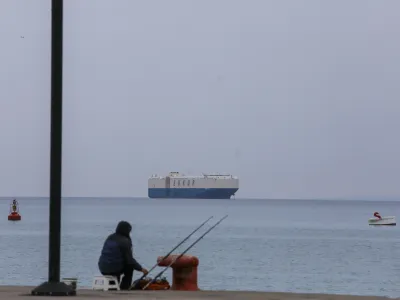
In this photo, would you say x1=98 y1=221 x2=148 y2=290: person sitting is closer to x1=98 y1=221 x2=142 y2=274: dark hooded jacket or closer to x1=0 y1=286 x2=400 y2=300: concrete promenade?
x1=98 y1=221 x2=142 y2=274: dark hooded jacket

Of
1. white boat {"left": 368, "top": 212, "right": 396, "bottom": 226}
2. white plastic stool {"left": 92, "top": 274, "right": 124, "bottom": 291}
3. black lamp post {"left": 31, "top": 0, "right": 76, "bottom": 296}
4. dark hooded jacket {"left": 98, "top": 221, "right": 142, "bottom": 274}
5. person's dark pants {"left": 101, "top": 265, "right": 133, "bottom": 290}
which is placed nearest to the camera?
black lamp post {"left": 31, "top": 0, "right": 76, "bottom": 296}

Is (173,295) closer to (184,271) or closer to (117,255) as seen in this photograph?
(117,255)

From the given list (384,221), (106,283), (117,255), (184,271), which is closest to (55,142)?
(106,283)

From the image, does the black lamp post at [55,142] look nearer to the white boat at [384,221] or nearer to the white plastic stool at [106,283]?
the white plastic stool at [106,283]

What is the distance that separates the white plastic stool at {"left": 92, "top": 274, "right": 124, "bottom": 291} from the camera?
1395cm

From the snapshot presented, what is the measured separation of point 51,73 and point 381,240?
65952 millimetres

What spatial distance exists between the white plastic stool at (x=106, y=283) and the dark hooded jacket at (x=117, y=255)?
0.25 meters

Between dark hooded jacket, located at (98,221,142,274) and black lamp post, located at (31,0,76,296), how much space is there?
2333 millimetres

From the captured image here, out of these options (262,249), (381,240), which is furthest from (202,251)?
(381,240)

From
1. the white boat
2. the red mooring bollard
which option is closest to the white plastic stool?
the red mooring bollard

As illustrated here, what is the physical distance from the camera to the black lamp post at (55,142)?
38.2 feet

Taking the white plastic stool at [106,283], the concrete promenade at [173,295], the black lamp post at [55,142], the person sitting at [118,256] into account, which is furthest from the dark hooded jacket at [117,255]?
the black lamp post at [55,142]

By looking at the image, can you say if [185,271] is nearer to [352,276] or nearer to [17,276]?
[17,276]

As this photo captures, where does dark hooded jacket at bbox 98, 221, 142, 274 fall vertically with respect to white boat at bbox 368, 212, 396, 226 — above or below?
above
